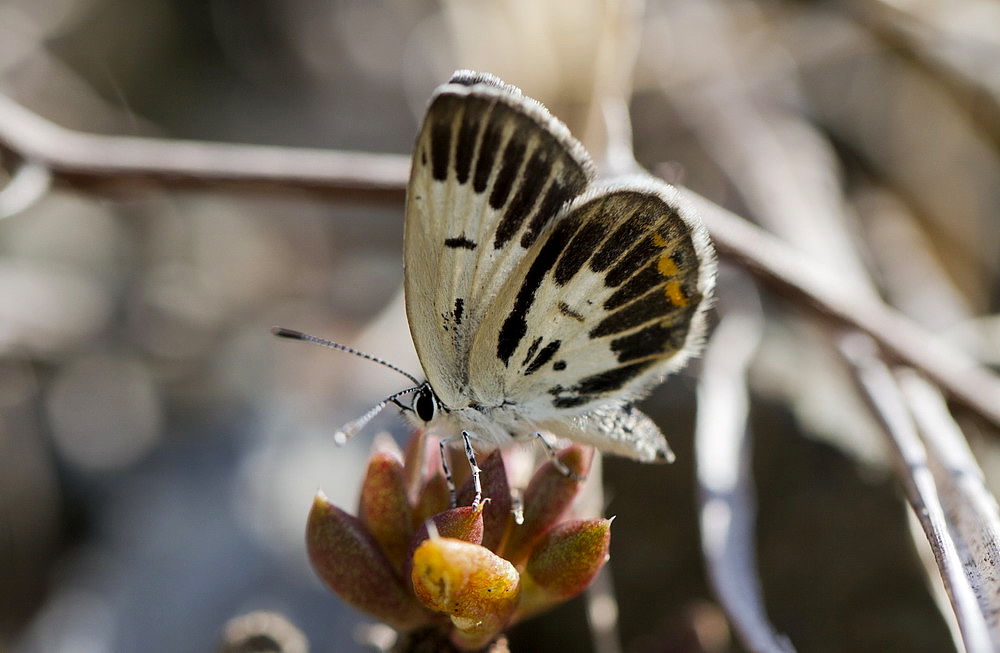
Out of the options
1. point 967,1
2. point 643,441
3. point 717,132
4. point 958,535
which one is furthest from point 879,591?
point 967,1

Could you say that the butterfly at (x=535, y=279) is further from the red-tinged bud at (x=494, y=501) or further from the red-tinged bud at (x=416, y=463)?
the red-tinged bud at (x=494, y=501)

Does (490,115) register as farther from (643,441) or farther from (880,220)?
(880,220)

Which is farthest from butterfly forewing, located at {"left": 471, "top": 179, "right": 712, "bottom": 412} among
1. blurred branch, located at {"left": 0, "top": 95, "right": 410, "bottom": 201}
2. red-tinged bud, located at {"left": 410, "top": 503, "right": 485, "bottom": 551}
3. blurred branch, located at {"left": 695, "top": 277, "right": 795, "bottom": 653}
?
blurred branch, located at {"left": 0, "top": 95, "right": 410, "bottom": 201}

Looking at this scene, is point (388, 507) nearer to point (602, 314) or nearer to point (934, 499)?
point (602, 314)

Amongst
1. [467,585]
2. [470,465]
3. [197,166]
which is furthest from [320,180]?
[467,585]

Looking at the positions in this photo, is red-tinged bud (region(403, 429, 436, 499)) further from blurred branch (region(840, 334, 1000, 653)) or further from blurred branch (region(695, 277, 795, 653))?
blurred branch (region(840, 334, 1000, 653))

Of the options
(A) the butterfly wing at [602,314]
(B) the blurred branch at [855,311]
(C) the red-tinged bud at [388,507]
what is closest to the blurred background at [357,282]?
(B) the blurred branch at [855,311]
